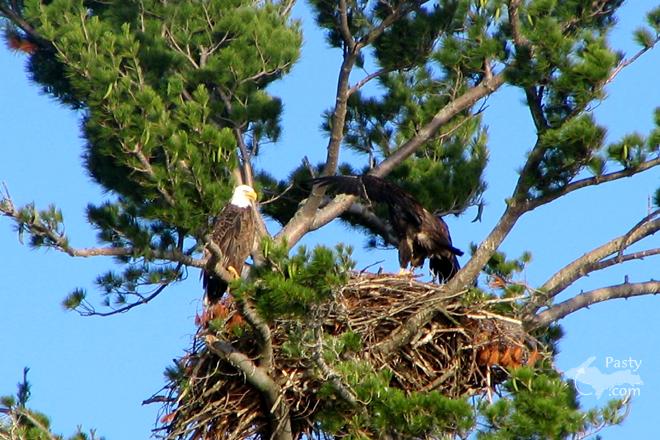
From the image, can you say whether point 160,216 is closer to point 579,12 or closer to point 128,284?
point 128,284

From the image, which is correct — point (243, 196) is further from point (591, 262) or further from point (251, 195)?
point (591, 262)

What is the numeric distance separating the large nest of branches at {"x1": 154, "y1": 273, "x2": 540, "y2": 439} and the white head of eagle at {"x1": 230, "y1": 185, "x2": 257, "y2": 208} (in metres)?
1.13

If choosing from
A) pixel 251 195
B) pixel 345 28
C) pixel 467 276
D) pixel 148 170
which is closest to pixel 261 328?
pixel 148 170

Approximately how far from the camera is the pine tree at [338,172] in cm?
801

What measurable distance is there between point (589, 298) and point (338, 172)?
2442 mm

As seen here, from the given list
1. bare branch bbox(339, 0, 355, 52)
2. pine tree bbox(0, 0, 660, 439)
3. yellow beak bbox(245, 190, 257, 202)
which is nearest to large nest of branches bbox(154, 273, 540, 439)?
pine tree bbox(0, 0, 660, 439)

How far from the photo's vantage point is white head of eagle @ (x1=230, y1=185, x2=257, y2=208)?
33.9 feet

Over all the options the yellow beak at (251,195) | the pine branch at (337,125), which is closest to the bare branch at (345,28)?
the pine branch at (337,125)

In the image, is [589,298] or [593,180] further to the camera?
[589,298]

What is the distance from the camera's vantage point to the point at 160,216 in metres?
8.40

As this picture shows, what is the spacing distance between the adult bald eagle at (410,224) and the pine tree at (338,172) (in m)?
0.25

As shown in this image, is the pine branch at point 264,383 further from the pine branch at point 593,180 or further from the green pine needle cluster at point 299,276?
the pine branch at point 593,180

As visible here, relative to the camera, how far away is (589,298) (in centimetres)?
938

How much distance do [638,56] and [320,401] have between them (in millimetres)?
2638
